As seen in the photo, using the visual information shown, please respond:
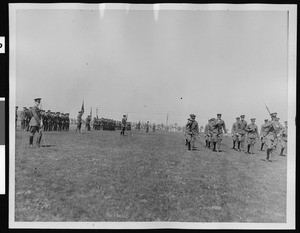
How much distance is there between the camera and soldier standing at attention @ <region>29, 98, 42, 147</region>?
16.3 feet

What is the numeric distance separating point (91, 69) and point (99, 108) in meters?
0.64

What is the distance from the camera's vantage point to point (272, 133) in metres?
5.00

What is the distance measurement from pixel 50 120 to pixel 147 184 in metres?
1.99

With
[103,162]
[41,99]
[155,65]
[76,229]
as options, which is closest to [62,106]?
[41,99]

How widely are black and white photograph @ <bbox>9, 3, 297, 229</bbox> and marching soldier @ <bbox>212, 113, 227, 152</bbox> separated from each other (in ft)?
0.13

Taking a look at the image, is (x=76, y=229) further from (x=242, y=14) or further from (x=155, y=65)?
(x=242, y=14)

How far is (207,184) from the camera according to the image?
4793 mm

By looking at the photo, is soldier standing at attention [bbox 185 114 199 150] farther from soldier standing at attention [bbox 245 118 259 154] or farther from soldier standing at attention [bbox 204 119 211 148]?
soldier standing at attention [bbox 245 118 259 154]

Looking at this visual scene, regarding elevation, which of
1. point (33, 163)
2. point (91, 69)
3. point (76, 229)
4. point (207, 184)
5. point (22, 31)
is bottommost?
point (76, 229)

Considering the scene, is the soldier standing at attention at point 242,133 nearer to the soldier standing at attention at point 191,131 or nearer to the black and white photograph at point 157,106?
the black and white photograph at point 157,106

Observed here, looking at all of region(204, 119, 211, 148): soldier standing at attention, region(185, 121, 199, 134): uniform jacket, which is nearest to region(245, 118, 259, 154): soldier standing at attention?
region(204, 119, 211, 148): soldier standing at attention

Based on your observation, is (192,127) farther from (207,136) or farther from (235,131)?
(235,131)

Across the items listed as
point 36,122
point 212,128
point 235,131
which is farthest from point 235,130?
point 36,122

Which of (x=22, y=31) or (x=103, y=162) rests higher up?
(x=22, y=31)
